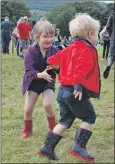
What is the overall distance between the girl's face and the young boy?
48 centimetres

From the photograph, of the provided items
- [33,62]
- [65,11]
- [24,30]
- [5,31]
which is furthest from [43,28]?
[65,11]

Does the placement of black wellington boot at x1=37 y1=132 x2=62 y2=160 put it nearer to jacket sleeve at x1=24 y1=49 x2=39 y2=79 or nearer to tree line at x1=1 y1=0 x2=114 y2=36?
jacket sleeve at x1=24 y1=49 x2=39 y2=79

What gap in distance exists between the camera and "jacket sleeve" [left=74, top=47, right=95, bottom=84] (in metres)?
3.67

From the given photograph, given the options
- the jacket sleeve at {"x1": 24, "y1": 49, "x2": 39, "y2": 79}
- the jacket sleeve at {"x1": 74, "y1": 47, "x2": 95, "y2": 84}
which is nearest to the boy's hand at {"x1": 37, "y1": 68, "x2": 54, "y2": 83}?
the jacket sleeve at {"x1": 24, "y1": 49, "x2": 39, "y2": 79}

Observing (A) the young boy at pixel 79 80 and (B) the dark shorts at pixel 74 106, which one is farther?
(B) the dark shorts at pixel 74 106

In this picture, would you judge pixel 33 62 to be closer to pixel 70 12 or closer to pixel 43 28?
pixel 43 28

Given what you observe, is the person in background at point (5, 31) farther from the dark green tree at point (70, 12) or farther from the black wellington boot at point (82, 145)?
the black wellington boot at point (82, 145)

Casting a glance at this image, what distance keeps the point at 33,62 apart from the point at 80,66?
941 mm

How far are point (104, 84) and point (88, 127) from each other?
506 cm

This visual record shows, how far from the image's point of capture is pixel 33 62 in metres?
4.49

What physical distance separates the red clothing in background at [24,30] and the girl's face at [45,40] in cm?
922

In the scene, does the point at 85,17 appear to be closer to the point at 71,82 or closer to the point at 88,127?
the point at 71,82

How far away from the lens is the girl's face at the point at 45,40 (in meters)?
4.44

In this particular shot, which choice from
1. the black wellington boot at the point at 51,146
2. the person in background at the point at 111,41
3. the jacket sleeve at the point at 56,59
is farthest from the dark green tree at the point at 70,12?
the black wellington boot at the point at 51,146
